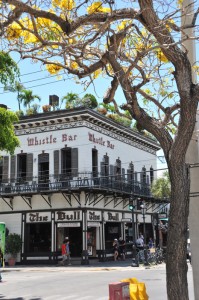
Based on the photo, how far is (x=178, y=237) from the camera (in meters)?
6.24

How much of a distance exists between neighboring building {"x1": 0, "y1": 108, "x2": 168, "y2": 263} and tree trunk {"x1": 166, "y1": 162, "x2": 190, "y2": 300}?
73.8 feet

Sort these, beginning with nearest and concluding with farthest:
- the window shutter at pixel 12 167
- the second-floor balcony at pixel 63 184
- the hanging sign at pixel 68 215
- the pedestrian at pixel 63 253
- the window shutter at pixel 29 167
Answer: the pedestrian at pixel 63 253
the second-floor balcony at pixel 63 184
the hanging sign at pixel 68 215
the window shutter at pixel 29 167
the window shutter at pixel 12 167

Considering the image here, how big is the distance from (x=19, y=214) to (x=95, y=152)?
7.22 meters

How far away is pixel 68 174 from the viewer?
3025 centimetres

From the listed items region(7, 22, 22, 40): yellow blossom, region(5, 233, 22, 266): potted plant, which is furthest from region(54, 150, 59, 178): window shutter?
region(7, 22, 22, 40): yellow blossom

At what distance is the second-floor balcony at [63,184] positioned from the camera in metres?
29.5

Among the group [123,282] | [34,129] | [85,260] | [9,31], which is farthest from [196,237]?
[34,129]

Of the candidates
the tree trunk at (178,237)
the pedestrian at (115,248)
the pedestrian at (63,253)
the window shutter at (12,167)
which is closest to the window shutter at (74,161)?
the pedestrian at (63,253)

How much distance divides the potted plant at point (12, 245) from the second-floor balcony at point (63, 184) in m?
3.06

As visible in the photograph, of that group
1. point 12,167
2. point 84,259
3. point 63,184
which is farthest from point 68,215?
point 12,167

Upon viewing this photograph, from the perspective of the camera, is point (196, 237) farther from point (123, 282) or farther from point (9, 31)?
point (9, 31)

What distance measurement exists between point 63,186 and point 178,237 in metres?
24.1

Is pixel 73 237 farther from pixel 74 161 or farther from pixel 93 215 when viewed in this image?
pixel 74 161

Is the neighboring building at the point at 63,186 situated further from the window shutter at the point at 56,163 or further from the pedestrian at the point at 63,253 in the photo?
the pedestrian at the point at 63,253
